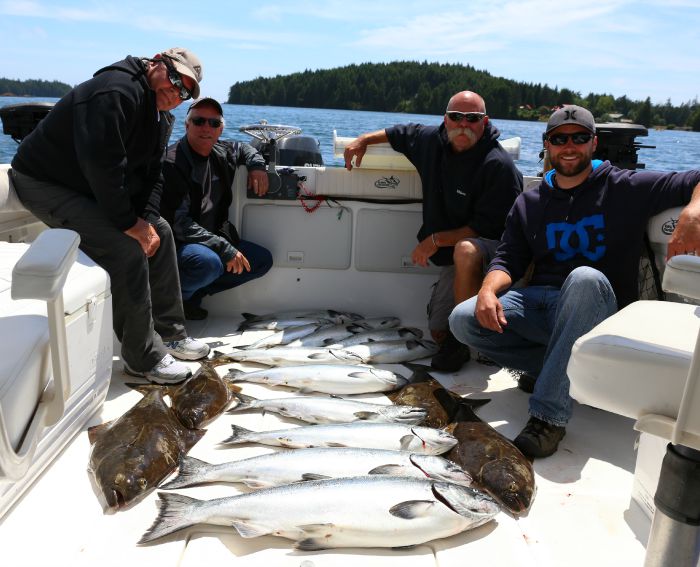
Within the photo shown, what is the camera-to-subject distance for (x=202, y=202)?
16.7 ft

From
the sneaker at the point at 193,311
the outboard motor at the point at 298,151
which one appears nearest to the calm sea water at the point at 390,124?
the outboard motor at the point at 298,151

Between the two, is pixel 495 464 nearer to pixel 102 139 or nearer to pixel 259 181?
pixel 102 139

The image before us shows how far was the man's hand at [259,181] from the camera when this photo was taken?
5.38m

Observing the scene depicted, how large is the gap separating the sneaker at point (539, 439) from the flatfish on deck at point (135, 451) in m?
1.75

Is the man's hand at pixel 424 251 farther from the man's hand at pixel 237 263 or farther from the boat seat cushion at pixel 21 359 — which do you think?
the boat seat cushion at pixel 21 359

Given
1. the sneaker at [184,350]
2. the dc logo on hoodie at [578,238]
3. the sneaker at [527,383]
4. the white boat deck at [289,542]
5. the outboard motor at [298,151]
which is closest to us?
the white boat deck at [289,542]

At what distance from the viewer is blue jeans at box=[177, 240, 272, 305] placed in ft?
15.9

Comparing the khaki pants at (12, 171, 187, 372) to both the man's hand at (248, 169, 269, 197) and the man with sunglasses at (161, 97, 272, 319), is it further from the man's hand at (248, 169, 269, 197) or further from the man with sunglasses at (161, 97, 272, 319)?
the man's hand at (248, 169, 269, 197)

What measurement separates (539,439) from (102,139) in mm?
2973

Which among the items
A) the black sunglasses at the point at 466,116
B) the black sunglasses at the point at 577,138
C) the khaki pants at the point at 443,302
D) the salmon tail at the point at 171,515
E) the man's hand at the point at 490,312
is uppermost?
the black sunglasses at the point at 466,116

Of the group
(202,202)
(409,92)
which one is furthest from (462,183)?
(409,92)

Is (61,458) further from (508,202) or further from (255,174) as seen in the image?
(508,202)

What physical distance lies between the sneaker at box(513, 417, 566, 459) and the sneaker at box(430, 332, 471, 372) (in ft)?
3.73

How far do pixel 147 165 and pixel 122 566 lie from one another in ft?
8.84
